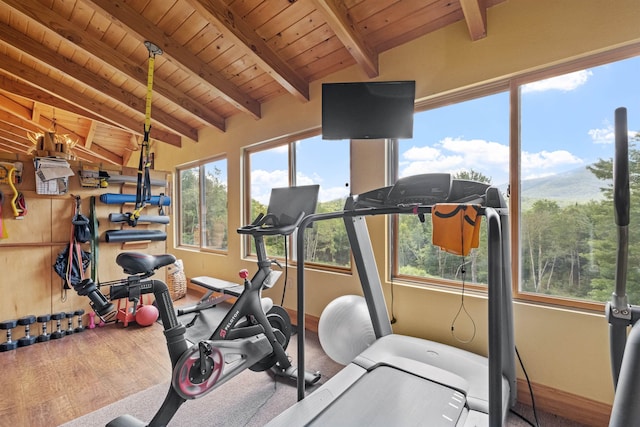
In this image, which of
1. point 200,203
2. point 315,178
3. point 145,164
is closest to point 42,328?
point 145,164

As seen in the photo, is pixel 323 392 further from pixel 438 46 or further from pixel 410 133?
pixel 438 46

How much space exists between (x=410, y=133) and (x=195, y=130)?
377cm

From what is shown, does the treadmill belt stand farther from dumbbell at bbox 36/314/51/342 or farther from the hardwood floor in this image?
dumbbell at bbox 36/314/51/342

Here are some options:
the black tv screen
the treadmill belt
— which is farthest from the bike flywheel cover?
the black tv screen

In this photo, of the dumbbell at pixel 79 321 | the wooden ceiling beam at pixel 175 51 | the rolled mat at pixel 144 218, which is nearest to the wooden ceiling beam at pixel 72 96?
the rolled mat at pixel 144 218

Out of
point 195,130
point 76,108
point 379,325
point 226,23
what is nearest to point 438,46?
point 226,23

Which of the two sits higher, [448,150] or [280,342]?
[448,150]

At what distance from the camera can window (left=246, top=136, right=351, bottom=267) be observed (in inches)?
126

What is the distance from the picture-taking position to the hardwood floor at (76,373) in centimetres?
195

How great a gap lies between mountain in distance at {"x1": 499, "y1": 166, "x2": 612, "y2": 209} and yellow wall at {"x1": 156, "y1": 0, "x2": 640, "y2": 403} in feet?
2.33

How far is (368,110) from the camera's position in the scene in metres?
2.54

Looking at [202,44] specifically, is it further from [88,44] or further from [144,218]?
[144,218]

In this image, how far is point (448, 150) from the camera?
2.48 m

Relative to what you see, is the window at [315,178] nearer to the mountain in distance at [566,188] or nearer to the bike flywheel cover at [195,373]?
the mountain in distance at [566,188]
